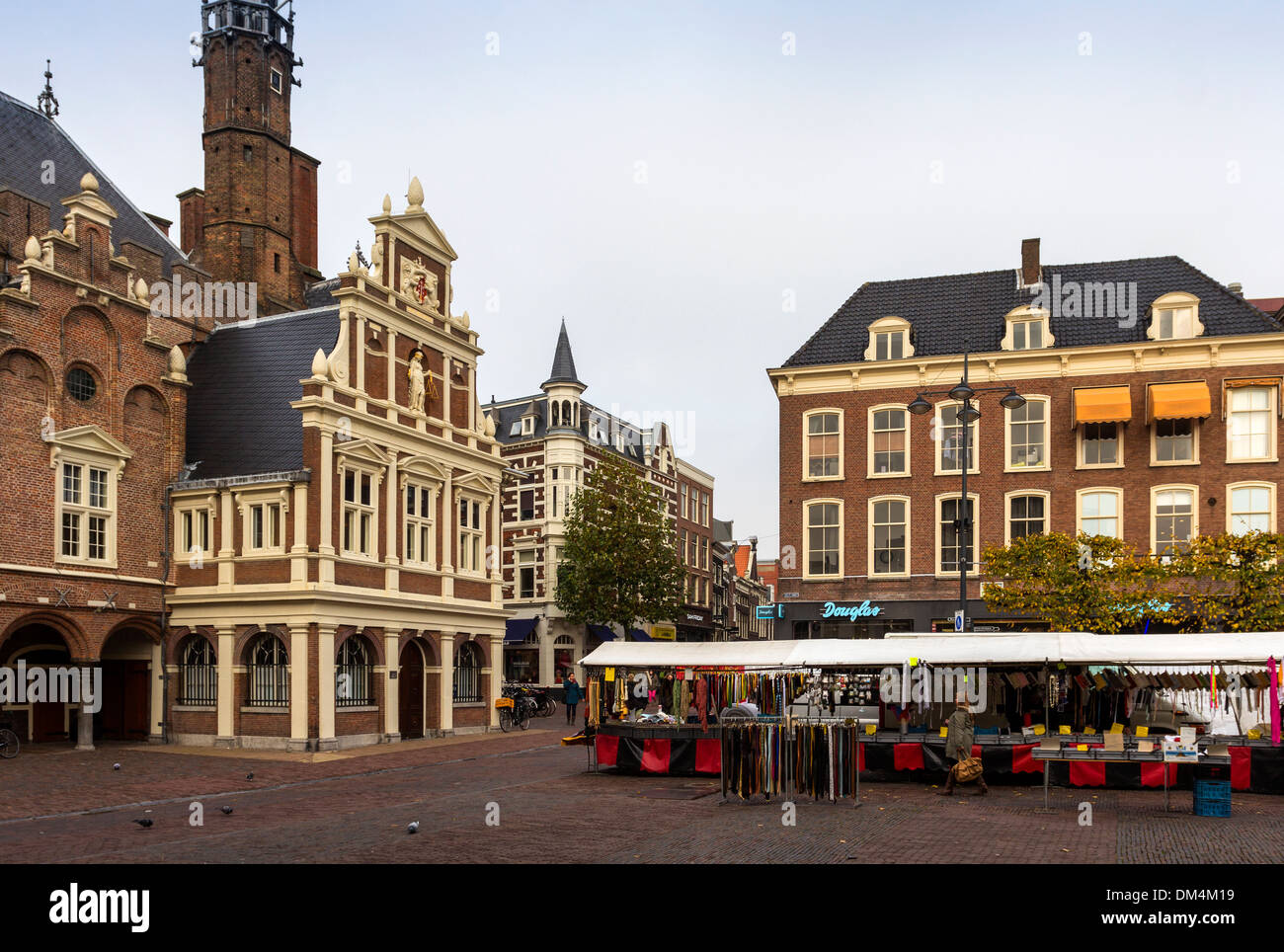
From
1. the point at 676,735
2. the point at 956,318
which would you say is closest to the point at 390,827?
the point at 676,735

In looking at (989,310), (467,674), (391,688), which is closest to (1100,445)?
(989,310)

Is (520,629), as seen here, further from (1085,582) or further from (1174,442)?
(1085,582)

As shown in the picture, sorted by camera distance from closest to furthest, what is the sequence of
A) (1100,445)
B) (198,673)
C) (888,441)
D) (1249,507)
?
1. (198,673)
2. (1249,507)
3. (1100,445)
4. (888,441)

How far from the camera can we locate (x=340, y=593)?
98.4 feet

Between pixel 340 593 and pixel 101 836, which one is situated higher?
pixel 340 593

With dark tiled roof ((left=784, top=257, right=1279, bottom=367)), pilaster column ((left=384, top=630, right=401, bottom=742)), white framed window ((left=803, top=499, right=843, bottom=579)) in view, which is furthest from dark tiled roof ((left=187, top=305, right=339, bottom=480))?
white framed window ((left=803, top=499, right=843, bottom=579))

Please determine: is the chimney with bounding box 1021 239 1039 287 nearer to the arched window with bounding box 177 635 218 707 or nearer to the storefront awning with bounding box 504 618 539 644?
the arched window with bounding box 177 635 218 707

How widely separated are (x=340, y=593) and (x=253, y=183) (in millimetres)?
20993

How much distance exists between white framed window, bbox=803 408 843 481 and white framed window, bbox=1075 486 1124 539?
7.90 m

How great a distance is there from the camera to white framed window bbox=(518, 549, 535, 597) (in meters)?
61.3

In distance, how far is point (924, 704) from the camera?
76.3ft

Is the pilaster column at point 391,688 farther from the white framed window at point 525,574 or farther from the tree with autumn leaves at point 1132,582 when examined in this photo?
the white framed window at point 525,574
